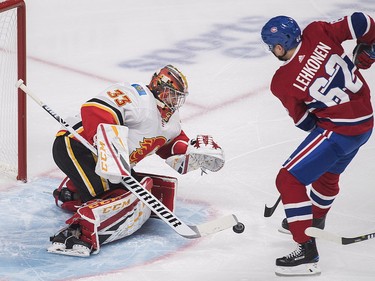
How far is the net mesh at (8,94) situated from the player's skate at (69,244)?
78 cm

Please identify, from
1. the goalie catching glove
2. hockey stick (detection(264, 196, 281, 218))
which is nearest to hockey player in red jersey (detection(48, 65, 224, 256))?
the goalie catching glove

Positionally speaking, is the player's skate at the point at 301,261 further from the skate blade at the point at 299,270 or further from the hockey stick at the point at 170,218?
the hockey stick at the point at 170,218

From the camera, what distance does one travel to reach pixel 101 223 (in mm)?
3852

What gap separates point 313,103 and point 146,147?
70 cm

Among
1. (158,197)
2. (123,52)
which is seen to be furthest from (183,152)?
(123,52)

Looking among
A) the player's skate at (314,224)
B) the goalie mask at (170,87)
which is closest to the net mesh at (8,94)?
the goalie mask at (170,87)

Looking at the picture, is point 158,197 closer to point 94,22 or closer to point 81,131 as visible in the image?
point 81,131

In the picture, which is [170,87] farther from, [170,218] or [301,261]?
[301,261]

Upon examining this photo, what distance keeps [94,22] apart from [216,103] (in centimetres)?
153

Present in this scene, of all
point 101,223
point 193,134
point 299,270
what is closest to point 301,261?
point 299,270

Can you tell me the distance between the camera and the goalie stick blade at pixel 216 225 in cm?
376

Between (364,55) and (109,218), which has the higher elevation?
(364,55)

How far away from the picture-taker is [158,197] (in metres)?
4.14

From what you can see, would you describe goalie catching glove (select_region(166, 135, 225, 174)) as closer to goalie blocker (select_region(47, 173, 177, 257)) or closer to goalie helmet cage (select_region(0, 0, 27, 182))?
goalie blocker (select_region(47, 173, 177, 257))
